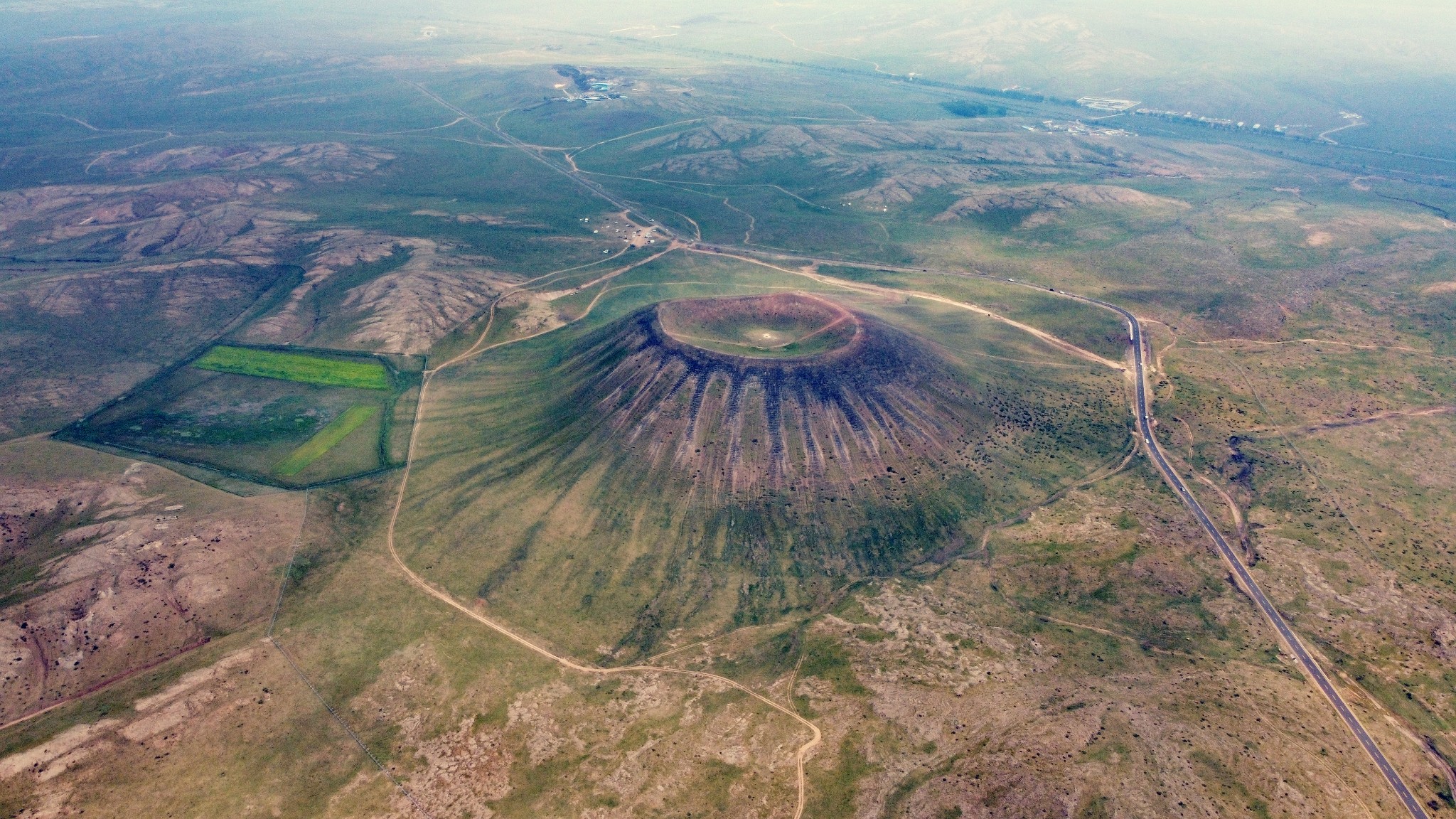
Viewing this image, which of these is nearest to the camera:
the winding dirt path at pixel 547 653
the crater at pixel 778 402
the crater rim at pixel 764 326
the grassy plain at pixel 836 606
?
the grassy plain at pixel 836 606

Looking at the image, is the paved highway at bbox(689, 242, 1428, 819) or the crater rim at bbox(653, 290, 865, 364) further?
the crater rim at bbox(653, 290, 865, 364)

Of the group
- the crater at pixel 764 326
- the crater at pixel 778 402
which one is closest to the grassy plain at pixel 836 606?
the crater at pixel 778 402

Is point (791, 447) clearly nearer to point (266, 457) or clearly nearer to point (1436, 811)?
point (1436, 811)

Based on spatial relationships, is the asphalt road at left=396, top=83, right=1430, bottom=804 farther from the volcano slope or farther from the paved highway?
the volcano slope

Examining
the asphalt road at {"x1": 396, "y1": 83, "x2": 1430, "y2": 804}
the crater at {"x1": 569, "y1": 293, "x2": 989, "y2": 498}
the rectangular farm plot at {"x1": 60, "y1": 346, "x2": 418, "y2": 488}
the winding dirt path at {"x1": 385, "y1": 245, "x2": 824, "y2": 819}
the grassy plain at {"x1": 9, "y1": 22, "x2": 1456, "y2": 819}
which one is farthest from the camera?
the rectangular farm plot at {"x1": 60, "y1": 346, "x2": 418, "y2": 488}

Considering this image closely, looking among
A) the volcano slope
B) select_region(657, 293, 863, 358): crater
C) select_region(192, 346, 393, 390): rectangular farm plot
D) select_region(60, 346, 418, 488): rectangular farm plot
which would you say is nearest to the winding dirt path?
the volcano slope

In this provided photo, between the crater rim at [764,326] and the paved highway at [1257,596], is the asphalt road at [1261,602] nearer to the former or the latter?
the paved highway at [1257,596]

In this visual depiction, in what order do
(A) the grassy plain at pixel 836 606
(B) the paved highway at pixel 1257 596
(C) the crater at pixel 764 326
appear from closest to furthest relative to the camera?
1. (B) the paved highway at pixel 1257 596
2. (A) the grassy plain at pixel 836 606
3. (C) the crater at pixel 764 326
